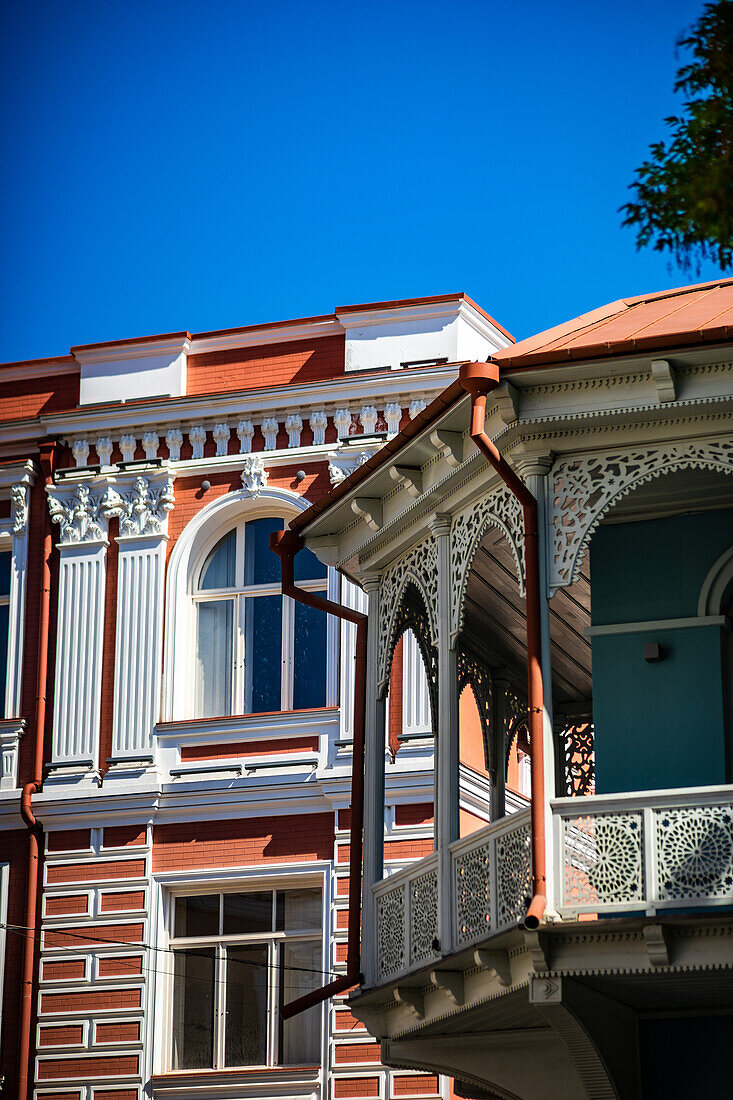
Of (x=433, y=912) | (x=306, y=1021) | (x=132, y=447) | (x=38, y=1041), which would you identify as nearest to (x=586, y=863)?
(x=433, y=912)

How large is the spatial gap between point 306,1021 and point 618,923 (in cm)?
893

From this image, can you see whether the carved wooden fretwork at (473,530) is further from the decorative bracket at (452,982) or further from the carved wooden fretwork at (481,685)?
the carved wooden fretwork at (481,685)

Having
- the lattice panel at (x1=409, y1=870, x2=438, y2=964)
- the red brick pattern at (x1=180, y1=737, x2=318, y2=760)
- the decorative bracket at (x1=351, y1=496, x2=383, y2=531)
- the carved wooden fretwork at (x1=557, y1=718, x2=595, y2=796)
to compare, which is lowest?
the lattice panel at (x1=409, y1=870, x2=438, y2=964)

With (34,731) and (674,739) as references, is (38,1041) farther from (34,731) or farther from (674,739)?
(674,739)

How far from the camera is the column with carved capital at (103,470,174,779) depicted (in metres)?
22.0

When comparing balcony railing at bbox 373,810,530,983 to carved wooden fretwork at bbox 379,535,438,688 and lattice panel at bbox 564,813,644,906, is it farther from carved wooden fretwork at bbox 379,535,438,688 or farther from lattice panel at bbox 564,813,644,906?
carved wooden fretwork at bbox 379,535,438,688

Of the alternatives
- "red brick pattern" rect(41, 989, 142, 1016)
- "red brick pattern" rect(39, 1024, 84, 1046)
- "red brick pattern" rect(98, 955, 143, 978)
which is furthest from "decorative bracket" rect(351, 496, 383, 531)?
"red brick pattern" rect(39, 1024, 84, 1046)

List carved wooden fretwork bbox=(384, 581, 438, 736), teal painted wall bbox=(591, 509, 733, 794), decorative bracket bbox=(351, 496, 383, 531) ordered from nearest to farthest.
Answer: teal painted wall bbox=(591, 509, 733, 794), decorative bracket bbox=(351, 496, 383, 531), carved wooden fretwork bbox=(384, 581, 438, 736)

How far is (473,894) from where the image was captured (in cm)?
1359

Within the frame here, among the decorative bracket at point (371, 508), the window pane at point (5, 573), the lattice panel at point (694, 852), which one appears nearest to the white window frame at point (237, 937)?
the window pane at point (5, 573)

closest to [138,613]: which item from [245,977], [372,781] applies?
[245,977]

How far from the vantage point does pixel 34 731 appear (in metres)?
22.4

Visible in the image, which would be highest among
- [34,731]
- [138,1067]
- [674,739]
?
[34,731]

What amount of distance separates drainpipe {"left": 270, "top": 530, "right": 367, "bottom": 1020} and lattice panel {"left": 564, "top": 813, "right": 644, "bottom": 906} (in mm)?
2847
